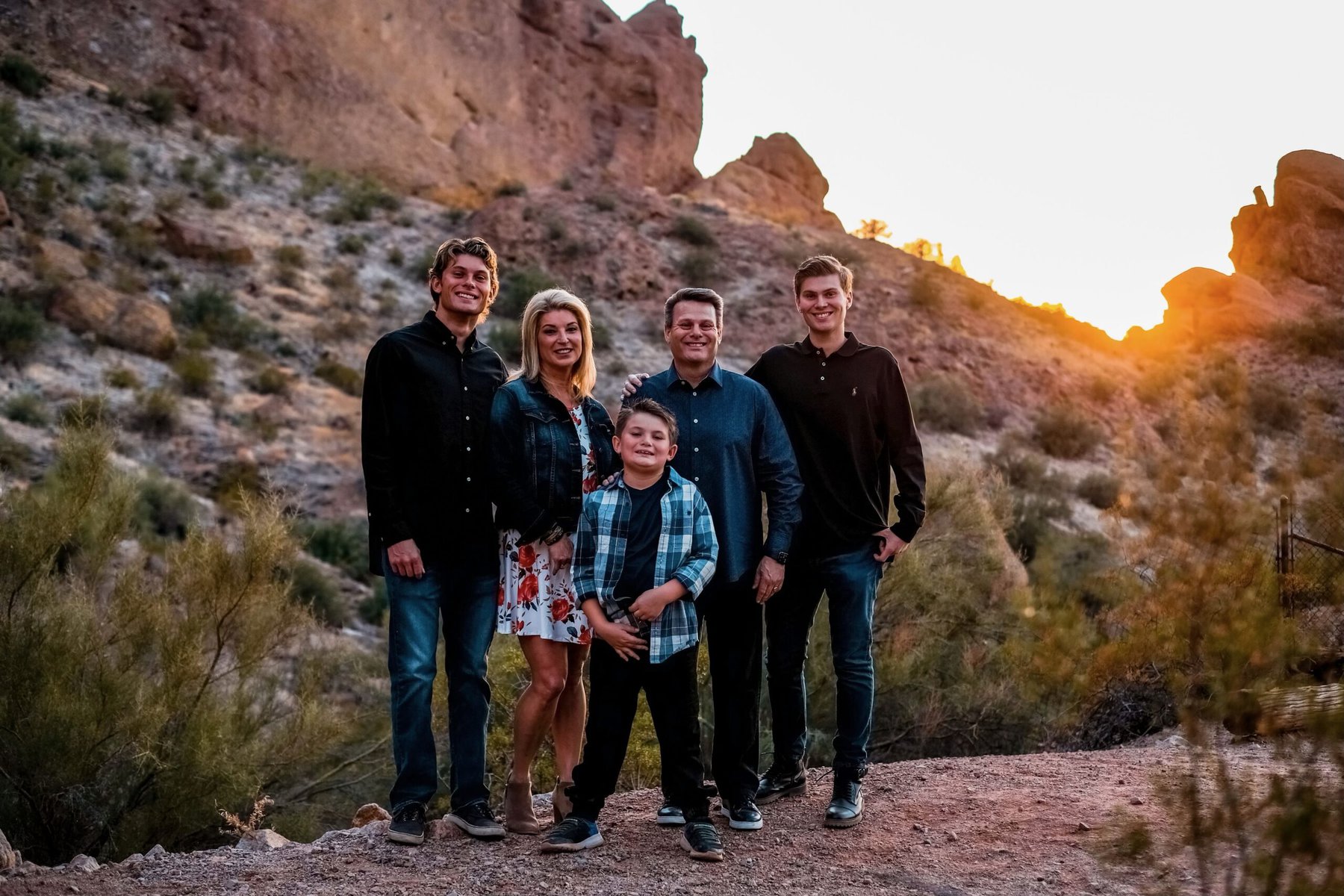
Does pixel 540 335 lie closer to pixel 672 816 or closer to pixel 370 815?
pixel 672 816

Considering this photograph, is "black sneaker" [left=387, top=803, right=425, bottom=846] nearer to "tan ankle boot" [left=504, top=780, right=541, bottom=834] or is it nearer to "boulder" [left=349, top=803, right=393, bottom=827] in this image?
"tan ankle boot" [left=504, top=780, right=541, bottom=834]

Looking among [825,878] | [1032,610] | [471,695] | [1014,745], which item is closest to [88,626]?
[471,695]

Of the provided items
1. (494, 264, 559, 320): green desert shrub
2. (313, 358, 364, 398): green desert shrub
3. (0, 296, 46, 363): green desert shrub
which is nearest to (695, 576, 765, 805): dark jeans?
(0, 296, 46, 363): green desert shrub

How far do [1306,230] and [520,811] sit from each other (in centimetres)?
4093

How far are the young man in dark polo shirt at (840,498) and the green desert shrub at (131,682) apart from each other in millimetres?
3914

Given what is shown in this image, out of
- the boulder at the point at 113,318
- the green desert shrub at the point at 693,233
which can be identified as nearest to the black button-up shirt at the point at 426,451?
the boulder at the point at 113,318

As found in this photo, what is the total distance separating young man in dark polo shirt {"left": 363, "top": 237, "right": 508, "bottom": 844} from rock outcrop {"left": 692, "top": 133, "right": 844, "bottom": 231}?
1581 inches

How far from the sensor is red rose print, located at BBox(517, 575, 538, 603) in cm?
509

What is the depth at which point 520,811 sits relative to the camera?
5.32 metres

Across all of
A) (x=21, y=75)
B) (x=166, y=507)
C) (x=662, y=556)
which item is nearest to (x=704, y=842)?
(x=662, y=556)

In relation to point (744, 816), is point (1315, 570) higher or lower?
higher

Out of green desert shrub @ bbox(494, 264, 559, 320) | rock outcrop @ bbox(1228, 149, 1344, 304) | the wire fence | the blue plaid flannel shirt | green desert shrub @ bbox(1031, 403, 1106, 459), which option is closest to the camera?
the blue plaid flannel shirt

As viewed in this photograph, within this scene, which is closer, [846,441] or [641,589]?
[641,589]

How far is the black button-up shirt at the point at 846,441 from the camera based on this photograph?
17.8 ft
